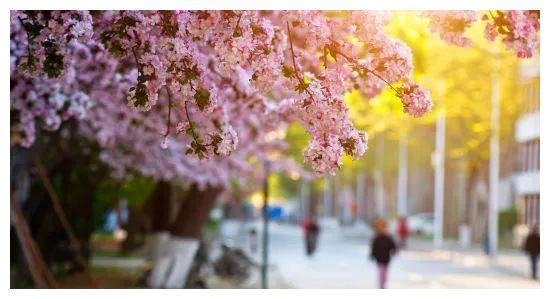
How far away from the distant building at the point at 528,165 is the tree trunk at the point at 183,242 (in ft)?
92.9

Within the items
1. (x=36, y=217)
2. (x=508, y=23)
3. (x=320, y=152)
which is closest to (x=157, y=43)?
(x=320, y=152)

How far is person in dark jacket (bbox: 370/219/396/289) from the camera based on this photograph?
76.7 ft

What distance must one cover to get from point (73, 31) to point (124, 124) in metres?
11.6

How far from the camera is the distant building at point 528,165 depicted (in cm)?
5803

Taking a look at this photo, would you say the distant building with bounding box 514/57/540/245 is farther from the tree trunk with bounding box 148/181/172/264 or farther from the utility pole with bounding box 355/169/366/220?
the utility pole with bounding box 355/169/366/220

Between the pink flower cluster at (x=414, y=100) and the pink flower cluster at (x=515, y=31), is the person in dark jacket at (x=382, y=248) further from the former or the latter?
the pink flower cluster at (x=414, y=100)

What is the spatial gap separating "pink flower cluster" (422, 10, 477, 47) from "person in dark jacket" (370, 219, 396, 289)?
12679 millimetres

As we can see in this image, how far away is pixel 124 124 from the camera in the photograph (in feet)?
70.0

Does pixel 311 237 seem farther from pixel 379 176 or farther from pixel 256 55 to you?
pixel 379 176

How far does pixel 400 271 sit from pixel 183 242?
14.0m

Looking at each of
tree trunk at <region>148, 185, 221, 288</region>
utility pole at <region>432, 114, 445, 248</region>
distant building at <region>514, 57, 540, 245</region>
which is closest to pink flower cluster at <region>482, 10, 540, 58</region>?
tree trunk at <region>148, 185, 221, 288</region>

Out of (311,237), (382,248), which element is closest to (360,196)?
(311,237)

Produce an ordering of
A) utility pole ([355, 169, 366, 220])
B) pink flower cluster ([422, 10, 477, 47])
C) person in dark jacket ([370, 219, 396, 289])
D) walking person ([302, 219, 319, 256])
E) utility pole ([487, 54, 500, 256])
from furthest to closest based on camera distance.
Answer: utility pole ([355, 169, 366, 220])
walking person ([302, 219, 319, 256])
utility pole ([487, 54, 500, 256])
person in dark jacket ([370, 219, 396, 289])
pink flower cluster ([422, 10, 477, 47])

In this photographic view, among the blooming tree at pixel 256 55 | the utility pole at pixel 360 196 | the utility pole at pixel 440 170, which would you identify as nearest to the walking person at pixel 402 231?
the utility pole at pixel 440 170
